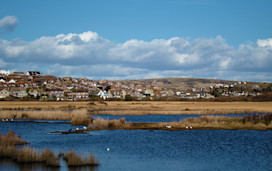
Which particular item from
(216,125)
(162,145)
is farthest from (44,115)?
(162,145)

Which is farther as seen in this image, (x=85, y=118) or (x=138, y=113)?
(x=138, y=113)

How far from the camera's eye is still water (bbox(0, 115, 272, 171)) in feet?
78.5

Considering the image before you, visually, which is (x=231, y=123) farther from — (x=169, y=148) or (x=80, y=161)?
(x=80, y=161)

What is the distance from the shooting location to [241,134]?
39156 millimetres

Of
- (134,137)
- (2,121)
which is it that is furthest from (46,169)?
(2,121)

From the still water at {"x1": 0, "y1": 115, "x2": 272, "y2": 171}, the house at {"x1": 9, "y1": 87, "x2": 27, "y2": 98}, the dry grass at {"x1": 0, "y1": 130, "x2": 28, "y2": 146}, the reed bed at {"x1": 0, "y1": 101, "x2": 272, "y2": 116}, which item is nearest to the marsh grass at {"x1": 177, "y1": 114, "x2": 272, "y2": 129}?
the still water at {"x1": 0, "y1": 115, "x2": 272, "y2": 171}

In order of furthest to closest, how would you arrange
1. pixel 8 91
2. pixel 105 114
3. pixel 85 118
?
pixel 8 91 → pixel 105 114 → pixel 85 118

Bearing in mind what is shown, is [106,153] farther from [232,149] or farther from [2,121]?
[2,121]

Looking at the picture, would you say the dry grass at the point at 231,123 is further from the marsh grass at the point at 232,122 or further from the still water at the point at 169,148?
the still water at the point at 169,148

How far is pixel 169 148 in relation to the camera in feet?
99.5

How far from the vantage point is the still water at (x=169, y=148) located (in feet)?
78.5

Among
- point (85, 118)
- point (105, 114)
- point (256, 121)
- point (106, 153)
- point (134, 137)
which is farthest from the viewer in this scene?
point (105, 114)

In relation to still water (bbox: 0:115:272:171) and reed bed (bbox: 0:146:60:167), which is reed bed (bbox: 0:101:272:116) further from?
reed bed (bbox: 0:146:60:167)

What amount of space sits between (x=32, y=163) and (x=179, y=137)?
58.4 feet
